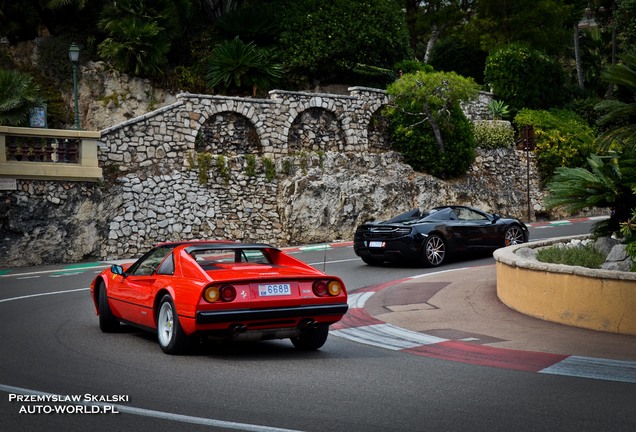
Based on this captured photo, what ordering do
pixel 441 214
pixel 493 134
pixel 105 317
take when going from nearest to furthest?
1. pixel 105 317
2. pixel 441 214
3. pixel 493 134

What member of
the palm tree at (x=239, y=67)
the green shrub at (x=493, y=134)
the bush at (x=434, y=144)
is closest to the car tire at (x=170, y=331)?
the palm tree at (x=239, y=67)

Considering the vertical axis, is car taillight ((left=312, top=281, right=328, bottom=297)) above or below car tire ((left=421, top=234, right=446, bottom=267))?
above

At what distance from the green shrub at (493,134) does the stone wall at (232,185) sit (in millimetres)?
1935

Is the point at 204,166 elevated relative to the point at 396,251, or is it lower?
elevated

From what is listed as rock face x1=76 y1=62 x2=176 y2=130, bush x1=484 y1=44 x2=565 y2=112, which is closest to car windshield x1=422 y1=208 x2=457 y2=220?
rock face x1=76 y1=62 x2=176 y2=130

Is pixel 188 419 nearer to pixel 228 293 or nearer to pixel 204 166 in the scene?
pixel 228 293

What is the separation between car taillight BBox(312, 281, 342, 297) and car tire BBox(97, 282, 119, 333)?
3.03 meters

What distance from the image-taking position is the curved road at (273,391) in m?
6.22

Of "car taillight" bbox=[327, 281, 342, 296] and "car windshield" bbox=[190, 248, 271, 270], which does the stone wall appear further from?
"car taillight" bbox=[327, 281, 342, 296]

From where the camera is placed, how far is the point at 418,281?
15.5 m

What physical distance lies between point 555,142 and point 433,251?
1666 centimetres

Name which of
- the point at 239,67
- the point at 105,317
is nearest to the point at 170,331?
the point at 105,317

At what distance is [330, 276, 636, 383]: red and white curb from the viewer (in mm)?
8367

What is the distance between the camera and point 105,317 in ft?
34.6
